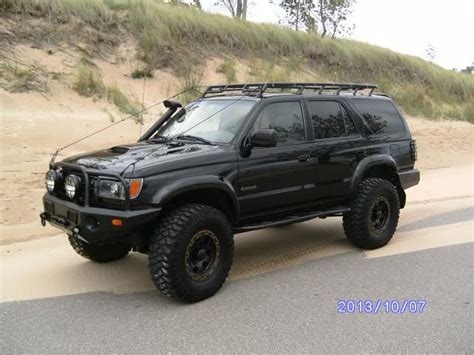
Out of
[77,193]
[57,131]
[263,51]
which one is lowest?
[57,131]

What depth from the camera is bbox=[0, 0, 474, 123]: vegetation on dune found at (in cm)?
1557

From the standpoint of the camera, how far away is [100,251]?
18.7ft

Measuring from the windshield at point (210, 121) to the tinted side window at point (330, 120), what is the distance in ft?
2.86

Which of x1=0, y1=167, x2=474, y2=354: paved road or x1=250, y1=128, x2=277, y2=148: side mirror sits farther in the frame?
x1=250, y1=128, x2=277, y2=148: side mirror

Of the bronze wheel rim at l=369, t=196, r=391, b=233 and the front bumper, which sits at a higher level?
the front bumper

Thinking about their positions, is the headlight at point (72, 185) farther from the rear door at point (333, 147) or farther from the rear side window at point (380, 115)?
the rear side window at point (380, 115)

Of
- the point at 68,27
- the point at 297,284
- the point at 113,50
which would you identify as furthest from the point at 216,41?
the point at 297,284

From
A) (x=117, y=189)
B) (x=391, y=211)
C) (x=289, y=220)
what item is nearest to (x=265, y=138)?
(x=289, y=220)

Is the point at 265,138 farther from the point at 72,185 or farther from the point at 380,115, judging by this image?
the point at 380,115

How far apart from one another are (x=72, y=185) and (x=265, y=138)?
6.06 feet

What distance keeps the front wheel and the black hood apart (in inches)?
19.6

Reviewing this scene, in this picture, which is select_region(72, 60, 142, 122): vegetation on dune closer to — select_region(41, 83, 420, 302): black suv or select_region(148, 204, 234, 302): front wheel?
select_region(41, 83, 420, 302): black suv

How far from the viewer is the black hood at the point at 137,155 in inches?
187
